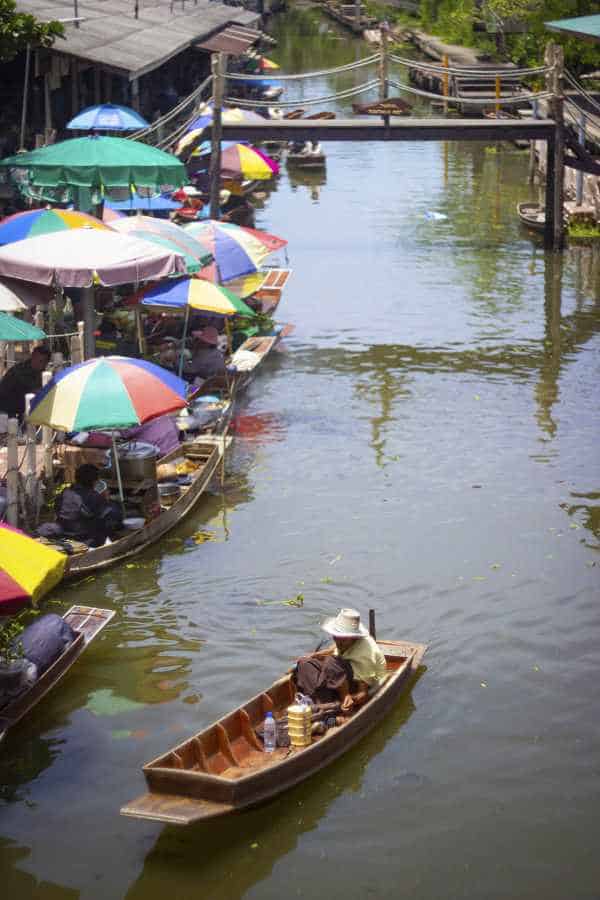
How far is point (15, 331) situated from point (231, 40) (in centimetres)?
3108

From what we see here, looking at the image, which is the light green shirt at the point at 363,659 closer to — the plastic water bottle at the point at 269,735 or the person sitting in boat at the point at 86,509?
the plastic water bottle at the point at 269,735

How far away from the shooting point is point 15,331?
46.7 feet

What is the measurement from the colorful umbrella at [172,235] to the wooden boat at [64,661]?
617cm

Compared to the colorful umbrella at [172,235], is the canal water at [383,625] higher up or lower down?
lower down

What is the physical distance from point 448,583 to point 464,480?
3.05 m

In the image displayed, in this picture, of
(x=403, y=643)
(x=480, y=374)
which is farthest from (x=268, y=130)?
(x=403, y=643)

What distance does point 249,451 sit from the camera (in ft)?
59.4

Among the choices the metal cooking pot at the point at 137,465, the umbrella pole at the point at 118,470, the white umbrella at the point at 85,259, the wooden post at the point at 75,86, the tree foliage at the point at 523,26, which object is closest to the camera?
the umbrella pole at the point at 118,470

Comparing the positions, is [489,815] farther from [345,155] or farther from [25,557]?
[345,155]

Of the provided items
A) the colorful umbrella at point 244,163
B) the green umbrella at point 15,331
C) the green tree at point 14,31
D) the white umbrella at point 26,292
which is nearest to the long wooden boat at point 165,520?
the green umbrella at point 15,331

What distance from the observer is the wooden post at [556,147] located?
90.8 feet

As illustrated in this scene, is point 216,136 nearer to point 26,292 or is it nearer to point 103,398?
point 26,292

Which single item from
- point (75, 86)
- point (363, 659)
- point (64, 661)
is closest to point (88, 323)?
point (64, 661)

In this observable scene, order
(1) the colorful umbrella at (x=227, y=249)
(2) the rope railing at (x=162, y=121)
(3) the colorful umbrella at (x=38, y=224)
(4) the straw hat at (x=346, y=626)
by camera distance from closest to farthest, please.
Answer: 1. (4) the straw hat at (x=346, y=626)
2. (3) the colorful umbrella at (x=38, y=224)
3. (1) the colorful umbrella at (x=227, y=249)
4. (2) the rope railing at (x=162, y=121)
